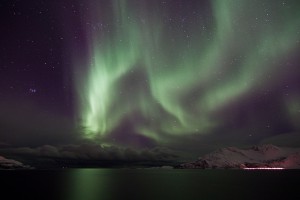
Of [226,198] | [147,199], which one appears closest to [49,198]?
[147,199]

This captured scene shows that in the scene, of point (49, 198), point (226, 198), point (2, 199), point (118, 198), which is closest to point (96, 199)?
point (118, 198)

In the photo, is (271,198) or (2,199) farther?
(271,198)

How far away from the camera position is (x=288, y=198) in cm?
6594

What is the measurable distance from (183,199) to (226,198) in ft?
32.0

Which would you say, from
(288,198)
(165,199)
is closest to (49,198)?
(165,199)

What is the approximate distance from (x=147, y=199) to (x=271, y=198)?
2799cm

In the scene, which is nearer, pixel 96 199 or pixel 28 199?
pixel 28 199

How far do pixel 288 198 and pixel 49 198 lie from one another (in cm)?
5318

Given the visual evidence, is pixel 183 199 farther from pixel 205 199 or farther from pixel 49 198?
pixel 49 198

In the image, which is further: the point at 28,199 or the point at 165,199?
the point at 165,199

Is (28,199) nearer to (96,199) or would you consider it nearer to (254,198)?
(96,199)

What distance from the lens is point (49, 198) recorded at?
66.4 metres

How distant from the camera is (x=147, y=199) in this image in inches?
2566

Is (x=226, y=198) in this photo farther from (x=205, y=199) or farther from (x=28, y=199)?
(x=28, y=199)
